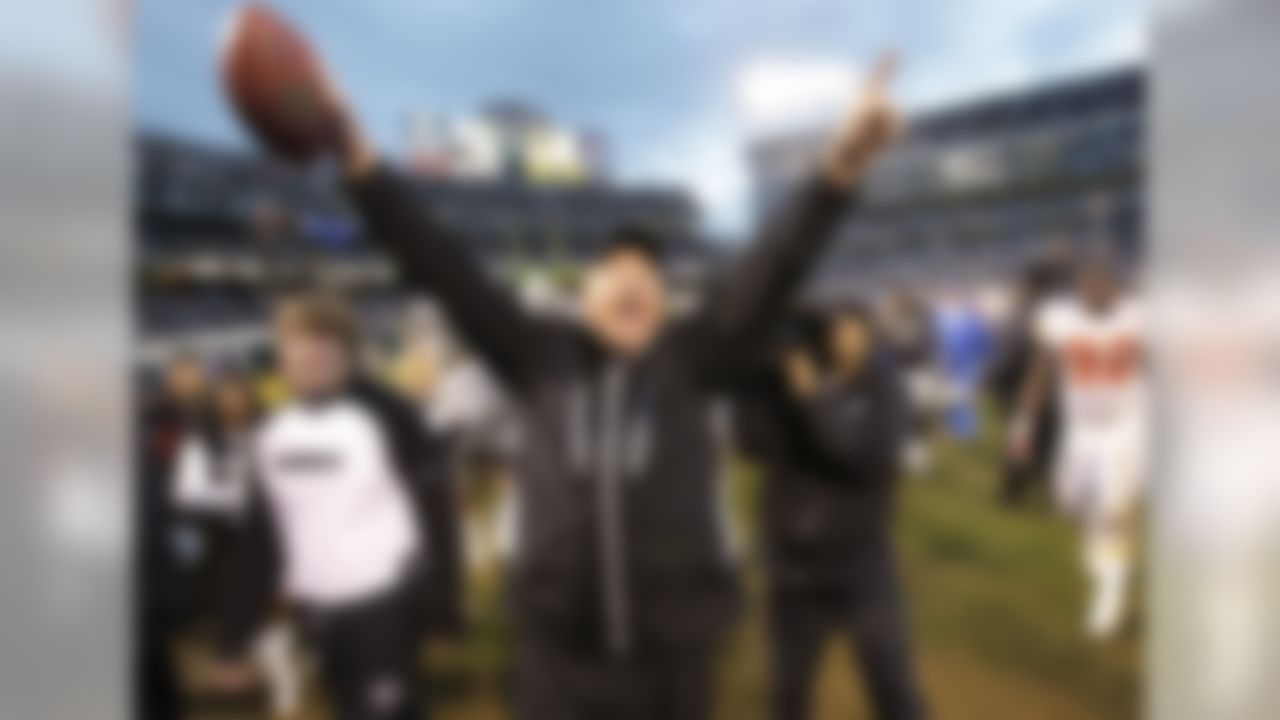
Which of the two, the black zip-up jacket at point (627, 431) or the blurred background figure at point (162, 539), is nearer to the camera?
the black zip-up jacket at point (627, 431)

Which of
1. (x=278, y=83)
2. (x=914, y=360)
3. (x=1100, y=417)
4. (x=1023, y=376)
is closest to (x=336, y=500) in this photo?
(x=278, y=83)

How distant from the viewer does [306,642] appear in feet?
5.77

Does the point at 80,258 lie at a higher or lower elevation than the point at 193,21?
lower

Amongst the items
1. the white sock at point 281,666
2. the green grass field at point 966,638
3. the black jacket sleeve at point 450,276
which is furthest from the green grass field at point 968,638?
the black jacket sleeve at point 450,276

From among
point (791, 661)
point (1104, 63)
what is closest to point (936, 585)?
point (791, 661)

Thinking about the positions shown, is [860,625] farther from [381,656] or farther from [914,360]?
[381,656]

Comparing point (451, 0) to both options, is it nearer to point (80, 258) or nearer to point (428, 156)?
point (428, 156)

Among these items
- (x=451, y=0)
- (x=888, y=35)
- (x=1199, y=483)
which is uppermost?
(x=451, y=0)

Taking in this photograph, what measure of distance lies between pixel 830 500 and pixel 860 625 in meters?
0.21

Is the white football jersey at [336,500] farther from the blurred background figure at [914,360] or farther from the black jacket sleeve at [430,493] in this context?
the blurred background figure at [914,360]

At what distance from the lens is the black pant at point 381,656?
5.64 ft

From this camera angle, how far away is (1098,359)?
1696 millimetres

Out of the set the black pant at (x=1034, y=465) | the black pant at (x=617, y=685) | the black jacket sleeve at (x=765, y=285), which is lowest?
the black pant at (x=617, y=685)

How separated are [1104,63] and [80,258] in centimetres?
171
